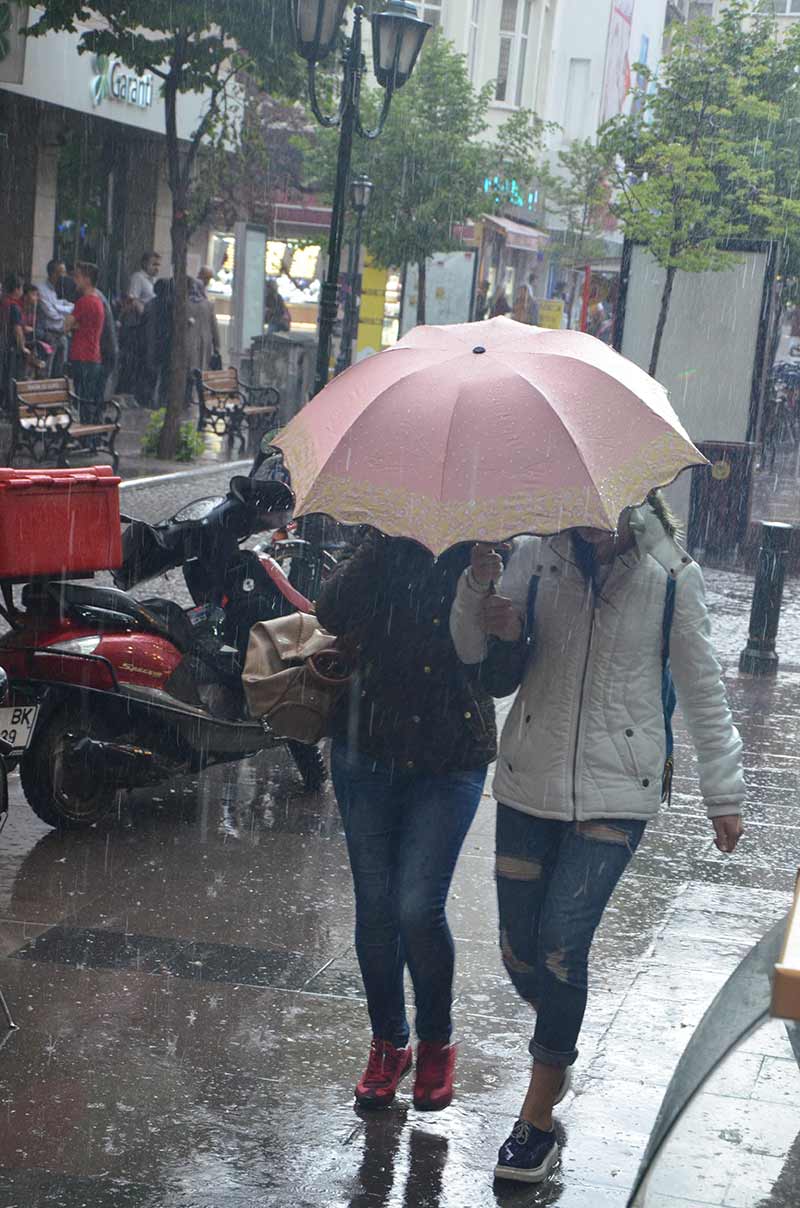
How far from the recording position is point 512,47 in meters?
48.2

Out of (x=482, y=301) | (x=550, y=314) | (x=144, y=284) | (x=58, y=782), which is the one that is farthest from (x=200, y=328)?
(x=58, y=782)

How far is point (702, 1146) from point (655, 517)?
63.5 inches

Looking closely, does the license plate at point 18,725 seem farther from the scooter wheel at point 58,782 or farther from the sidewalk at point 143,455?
the sidewalk at point 143,455

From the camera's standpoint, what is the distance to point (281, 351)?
23.8 m

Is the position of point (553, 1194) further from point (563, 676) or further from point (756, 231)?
point (756, 231)

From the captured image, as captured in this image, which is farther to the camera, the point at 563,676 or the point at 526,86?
the point at 526,86

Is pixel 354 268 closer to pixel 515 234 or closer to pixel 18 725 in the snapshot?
pixel 515 234

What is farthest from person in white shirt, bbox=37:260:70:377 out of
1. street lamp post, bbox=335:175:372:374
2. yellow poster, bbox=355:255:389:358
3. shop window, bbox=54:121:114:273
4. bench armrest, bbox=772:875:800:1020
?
bench armrest, bbox=772:875:800:1020

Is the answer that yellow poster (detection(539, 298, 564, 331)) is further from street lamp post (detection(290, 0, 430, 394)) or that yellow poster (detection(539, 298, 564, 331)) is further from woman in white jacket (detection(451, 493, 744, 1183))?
woman in white jacket (detection(451, 493, 744, 1183))

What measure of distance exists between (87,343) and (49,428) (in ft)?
9.70

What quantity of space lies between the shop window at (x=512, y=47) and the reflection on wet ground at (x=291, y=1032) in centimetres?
4417

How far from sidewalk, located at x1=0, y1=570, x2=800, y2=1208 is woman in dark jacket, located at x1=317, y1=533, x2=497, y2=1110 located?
1.63 feet

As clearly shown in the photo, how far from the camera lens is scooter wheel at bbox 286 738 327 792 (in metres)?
7.46

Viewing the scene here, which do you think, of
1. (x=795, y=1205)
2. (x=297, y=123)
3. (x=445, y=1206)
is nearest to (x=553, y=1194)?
(x=445, y=1206)
